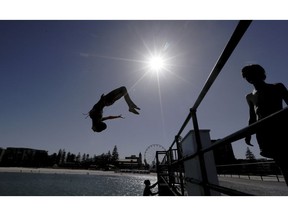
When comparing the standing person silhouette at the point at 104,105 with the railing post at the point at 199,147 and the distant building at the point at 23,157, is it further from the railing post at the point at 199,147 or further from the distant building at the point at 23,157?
the distant building at the point at 23,157

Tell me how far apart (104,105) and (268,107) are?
3.09 meters

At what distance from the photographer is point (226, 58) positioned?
2.85 feet

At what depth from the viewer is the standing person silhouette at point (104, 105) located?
3389 millimetres

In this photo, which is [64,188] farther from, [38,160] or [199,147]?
[38,160]

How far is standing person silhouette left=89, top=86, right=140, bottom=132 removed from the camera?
339 centimetres

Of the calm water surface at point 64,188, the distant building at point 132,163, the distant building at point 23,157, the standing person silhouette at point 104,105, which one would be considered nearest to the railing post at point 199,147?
the standing person silhouette at point 104,105

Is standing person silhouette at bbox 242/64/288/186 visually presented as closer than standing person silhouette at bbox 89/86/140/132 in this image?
Yes

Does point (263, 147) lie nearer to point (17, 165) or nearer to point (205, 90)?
point (205, 90)

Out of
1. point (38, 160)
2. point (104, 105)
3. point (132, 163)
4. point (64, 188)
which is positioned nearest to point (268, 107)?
point (104, 105)

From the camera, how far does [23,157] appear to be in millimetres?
84375

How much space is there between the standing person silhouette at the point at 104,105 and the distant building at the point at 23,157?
10170 centimetres

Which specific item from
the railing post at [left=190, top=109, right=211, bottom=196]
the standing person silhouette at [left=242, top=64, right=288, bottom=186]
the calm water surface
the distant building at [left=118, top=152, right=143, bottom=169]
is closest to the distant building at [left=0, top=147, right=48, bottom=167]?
the distant building at [left=118, top=152, right=143, bottom=169]

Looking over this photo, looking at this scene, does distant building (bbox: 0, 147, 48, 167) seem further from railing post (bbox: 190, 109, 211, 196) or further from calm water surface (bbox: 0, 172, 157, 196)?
railing post (bbox: 190, 109, 211, 196)

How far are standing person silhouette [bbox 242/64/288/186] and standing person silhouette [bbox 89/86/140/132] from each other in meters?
2.35
